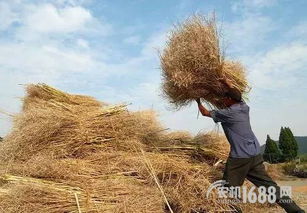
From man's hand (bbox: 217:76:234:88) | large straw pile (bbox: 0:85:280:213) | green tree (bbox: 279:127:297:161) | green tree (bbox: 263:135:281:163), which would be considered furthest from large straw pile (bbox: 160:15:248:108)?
green tree (bbox: 279:127:297:161)

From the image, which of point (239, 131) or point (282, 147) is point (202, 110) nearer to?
point (239, 131)

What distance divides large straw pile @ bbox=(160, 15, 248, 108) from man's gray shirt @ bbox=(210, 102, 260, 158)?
1.41 ft

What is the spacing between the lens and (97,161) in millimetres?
5270

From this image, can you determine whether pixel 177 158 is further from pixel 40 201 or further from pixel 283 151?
pixel 283 151

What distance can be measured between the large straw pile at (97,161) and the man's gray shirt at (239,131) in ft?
1.77

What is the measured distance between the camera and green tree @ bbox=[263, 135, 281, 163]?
20.9 metres

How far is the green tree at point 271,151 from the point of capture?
68.5ft

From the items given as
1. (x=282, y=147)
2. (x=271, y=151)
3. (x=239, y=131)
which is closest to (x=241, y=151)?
(x=239, y=131)

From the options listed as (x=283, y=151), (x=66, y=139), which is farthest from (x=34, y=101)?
(x=283, y=151)

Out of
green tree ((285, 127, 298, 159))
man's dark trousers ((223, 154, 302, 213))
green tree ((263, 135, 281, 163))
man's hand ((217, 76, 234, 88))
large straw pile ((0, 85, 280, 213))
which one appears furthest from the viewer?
green tree ((285, 127, 298, 159))

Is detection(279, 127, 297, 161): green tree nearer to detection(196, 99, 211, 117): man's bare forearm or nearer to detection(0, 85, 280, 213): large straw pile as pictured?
detection(0, 85, 280, 213): large straw pile

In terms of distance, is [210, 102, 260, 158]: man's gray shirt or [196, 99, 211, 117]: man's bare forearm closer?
[210, 102, 260, 158]: man's gray shirt

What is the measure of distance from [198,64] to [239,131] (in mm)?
912

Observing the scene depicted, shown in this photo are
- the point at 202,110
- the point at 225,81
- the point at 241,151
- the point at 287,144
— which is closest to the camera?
the point at 241,151
